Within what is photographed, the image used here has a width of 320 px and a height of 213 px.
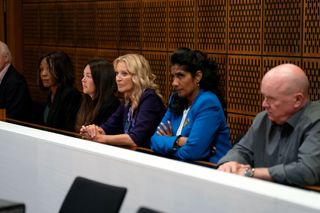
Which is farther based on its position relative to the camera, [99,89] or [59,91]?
[59,91]

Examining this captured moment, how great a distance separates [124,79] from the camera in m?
6.39

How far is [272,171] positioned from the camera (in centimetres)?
424

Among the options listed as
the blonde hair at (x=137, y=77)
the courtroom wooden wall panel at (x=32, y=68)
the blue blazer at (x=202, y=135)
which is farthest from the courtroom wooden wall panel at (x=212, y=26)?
the courtroom wooden wall panel at (x=32, y=68)

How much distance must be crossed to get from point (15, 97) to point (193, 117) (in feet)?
11.2

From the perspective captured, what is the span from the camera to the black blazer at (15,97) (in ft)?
27.1

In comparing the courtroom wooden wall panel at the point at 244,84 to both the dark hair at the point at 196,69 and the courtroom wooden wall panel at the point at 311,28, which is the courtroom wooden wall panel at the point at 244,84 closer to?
the courtroom wooden wall panel at the point at 311,28

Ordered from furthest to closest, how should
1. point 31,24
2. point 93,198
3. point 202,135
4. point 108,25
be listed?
point 31,24 < point 108,25 < point 202,135 < point 93,198

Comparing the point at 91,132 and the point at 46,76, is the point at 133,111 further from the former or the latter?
the point at 46,76

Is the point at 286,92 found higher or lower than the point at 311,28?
lower

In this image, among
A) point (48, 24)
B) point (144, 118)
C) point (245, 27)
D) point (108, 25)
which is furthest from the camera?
point (48, 24)

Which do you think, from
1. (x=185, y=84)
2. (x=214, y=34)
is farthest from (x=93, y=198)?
(x=214, y=34)

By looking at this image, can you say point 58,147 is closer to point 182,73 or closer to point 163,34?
point 182,73

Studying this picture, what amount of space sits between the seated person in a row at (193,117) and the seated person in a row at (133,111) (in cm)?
34

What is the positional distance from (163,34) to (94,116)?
1535 mm
